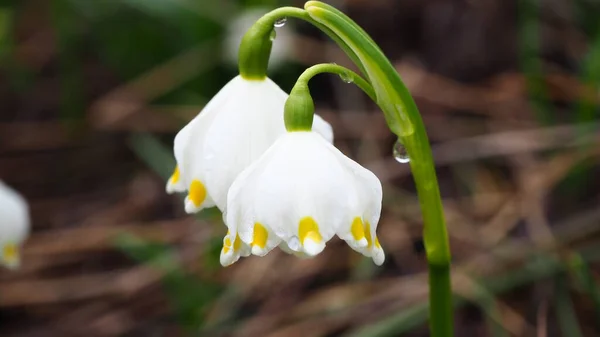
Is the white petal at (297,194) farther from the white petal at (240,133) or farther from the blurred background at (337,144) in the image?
the blurred background at (337,144)

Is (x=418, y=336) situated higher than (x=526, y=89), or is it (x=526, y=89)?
(x=526, y=89)

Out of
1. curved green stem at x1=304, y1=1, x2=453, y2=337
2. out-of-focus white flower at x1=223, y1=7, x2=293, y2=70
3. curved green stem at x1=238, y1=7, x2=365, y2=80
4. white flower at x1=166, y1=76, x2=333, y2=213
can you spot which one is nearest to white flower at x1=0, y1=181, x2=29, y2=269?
white flower at x1=166, y1=76, x2=333, y2=213

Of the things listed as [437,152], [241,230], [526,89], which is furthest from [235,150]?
[526,89]

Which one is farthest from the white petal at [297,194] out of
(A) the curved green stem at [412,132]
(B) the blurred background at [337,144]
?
(B) the blurred background at [337,144]

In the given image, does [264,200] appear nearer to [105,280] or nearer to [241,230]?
[241,230]

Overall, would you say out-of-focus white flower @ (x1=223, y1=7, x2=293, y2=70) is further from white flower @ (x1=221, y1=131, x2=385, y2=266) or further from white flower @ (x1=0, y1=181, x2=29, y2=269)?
white flower @ (x1=221, y1=131, x2=385, y2=266)
